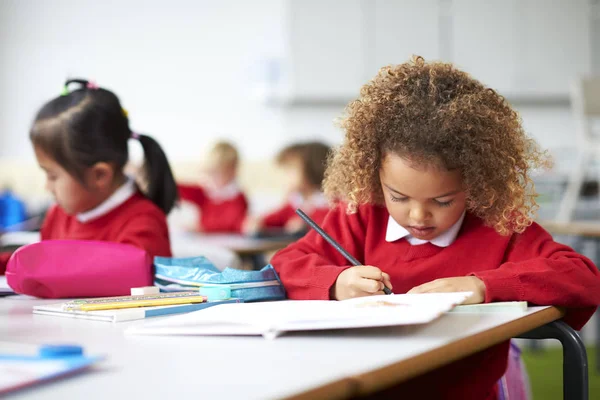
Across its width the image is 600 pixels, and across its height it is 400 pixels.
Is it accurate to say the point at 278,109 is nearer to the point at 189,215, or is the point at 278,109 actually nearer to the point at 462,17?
the point at 189,215

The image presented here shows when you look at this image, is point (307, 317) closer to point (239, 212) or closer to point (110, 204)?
point (110, 204)

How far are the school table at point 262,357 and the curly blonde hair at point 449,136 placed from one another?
215 mm

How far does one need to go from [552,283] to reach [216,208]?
3.91 m

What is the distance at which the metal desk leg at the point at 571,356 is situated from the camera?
3.10 feet

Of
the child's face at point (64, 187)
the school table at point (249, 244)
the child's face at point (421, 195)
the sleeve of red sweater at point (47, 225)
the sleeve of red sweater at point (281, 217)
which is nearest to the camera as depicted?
the child's face at point (421, 195)

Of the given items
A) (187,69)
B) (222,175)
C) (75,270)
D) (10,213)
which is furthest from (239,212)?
(75,270)

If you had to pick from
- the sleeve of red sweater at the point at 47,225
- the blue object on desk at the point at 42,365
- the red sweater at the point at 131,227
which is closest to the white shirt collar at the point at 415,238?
the red sweater at the point at 131,227

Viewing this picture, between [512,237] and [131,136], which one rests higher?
[131,136]

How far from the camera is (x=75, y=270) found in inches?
45.7

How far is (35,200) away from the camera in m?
5.81

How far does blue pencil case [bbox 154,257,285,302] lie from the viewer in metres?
1.06

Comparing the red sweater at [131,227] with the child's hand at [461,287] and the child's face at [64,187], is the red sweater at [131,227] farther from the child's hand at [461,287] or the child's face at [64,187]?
the child's hand at [461,287]

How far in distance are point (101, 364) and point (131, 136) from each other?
3.72 ft

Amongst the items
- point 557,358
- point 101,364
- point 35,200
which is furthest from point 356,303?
point 35,200
